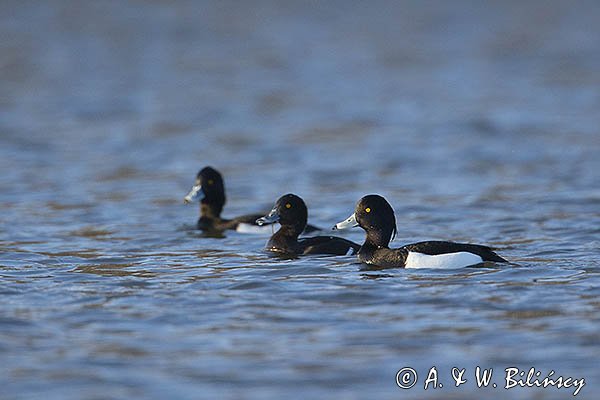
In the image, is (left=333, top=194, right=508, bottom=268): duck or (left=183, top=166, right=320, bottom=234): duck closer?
(left=333, top=194, right=508, bottom=268): duck

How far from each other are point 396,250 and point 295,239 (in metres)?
1.37

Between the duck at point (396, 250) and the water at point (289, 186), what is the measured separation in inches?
6.8

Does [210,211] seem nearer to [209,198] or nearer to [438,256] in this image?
[209,198]

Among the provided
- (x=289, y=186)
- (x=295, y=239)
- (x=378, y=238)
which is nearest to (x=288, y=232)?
(x=295, y=239)

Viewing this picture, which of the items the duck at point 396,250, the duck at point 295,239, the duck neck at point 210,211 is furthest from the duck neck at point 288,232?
the duck neck at point 210,211

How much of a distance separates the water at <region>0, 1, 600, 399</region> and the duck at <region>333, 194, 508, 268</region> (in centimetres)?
17

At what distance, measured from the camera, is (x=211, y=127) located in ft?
75.7

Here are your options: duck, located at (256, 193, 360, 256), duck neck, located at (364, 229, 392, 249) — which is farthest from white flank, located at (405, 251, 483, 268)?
duck, located at (256, 193, 360, 256)

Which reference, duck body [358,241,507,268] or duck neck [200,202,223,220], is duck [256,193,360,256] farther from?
duck neck [200,202,223,220]

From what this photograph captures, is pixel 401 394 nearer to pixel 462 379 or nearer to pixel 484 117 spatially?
pixel 462 379

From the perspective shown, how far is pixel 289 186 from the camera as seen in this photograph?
17.6 meters

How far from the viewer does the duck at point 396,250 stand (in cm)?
1091

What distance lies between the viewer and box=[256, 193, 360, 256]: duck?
1201 centimetres

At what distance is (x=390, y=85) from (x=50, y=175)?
10633mm
